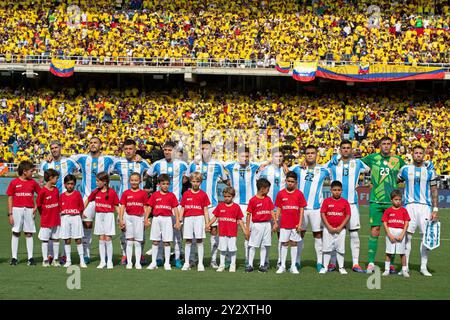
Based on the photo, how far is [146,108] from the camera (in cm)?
3738

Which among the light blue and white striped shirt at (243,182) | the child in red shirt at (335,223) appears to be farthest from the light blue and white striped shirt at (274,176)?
the child in red shirt at (335,223)

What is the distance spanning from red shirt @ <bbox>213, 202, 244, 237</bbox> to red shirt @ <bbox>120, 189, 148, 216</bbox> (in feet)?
4.01

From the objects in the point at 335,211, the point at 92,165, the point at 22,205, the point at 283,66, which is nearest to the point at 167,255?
the point at 92,165

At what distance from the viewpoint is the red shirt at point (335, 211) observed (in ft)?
46.4

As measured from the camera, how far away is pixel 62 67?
36031 millimetres

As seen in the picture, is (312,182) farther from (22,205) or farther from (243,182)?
(22,205)

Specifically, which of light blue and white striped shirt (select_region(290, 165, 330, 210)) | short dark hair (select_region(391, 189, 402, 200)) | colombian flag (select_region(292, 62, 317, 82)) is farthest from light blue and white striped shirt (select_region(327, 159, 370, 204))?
colombian flag (select_region(292, 62, 317, 82))

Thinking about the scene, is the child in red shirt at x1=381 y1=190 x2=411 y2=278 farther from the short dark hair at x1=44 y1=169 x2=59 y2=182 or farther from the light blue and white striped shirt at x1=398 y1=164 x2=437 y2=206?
the short dark hair at x1=44 y1=169 x2=59 y2=182

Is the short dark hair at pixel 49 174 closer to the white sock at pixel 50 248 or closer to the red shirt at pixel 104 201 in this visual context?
the red shirt at pixel 104 201

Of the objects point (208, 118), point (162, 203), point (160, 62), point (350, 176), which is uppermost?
point (160, 62)

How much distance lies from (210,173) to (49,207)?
9.34ft

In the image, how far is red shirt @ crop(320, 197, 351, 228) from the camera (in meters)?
14.1

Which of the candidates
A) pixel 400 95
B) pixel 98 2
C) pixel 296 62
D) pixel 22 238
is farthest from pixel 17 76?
pixel 22 238

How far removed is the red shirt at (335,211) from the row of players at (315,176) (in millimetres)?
341
